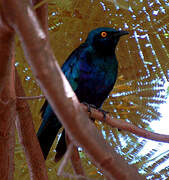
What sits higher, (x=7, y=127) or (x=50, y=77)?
(x=50, y=77)

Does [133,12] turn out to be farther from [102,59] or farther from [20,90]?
[20,90]

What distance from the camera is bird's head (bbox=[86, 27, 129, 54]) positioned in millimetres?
4023

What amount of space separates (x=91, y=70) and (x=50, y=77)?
268 centimetres

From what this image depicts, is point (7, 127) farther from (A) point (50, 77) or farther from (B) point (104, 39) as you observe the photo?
(B) point (104, 39)

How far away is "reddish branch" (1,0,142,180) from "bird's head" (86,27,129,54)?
244 centimetres

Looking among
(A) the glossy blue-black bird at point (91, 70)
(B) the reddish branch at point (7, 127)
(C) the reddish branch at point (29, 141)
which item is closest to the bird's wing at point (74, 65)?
(A) the glossy blue-black bird at point (91, 70)

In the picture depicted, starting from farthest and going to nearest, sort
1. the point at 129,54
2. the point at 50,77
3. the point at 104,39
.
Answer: the point at 104,39, the point at 129,54, the point at 50,77

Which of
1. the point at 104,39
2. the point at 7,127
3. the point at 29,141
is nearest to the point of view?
the point at 7,127

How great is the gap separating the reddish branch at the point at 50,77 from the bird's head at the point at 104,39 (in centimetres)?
244

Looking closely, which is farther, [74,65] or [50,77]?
[74,65]

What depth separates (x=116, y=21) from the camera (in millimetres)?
4000

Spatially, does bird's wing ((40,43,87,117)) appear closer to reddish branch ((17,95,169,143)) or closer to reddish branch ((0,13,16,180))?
reddish branch ((17,95,169,143))

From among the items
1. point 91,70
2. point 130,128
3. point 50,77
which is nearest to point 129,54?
point 91,70

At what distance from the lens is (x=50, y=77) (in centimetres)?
141
